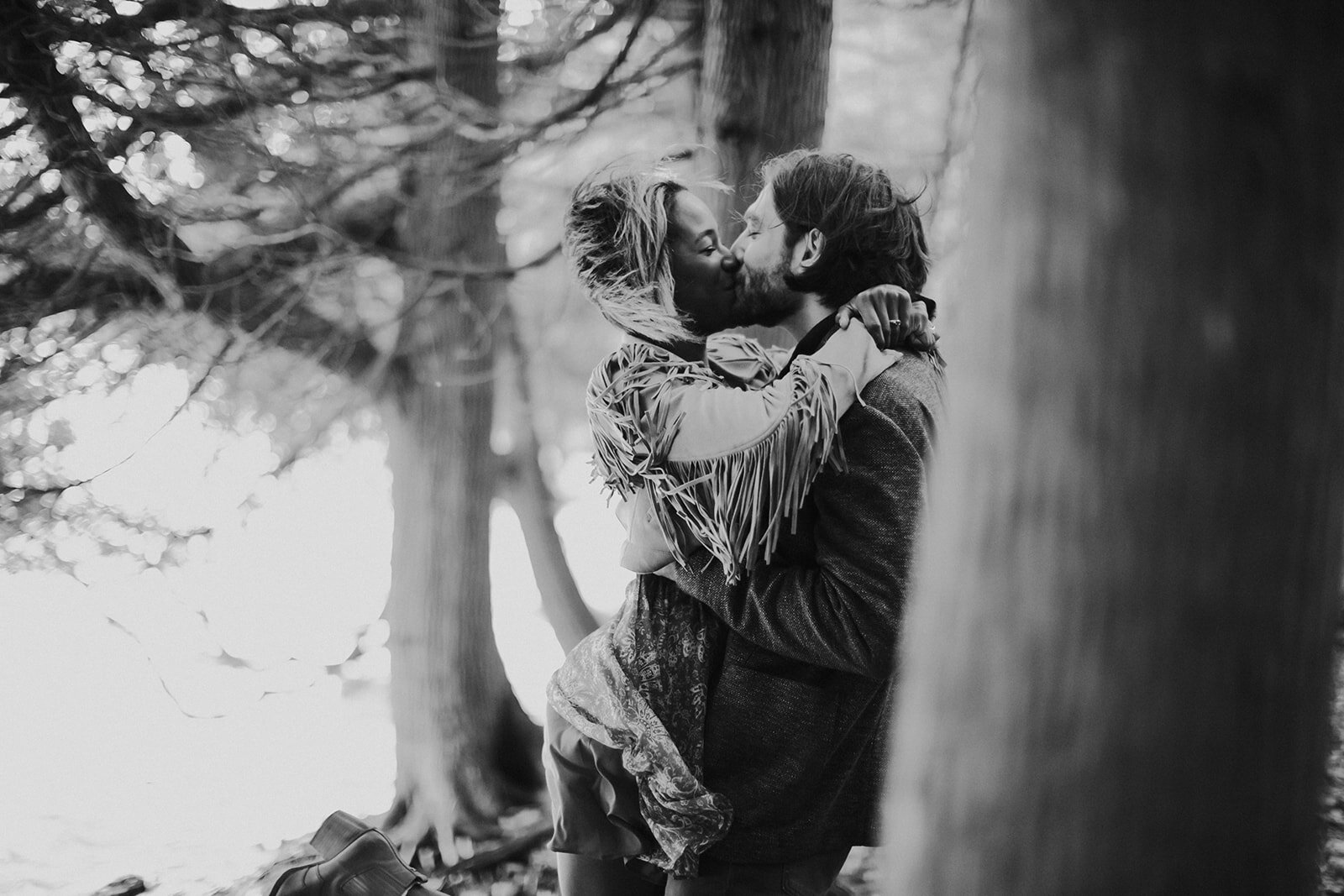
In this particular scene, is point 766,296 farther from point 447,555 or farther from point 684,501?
point 447,555

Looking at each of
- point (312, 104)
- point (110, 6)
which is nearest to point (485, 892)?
point (312, 104)

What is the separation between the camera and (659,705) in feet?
5.21

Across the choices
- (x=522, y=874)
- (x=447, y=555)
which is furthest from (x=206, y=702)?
(x=522, y=874)

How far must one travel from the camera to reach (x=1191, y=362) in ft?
2.32

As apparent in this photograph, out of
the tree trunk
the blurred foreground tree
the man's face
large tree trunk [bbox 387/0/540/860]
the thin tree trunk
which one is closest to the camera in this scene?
the man's face

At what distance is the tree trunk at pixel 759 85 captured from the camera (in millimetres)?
2479

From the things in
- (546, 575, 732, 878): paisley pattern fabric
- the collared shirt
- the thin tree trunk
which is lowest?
the thin tree trunk

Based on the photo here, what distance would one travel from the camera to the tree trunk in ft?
8.13

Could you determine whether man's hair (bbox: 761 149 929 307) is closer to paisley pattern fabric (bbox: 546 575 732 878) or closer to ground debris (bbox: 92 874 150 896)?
paisley pattern fabric (bbox: 546 575 732 878)

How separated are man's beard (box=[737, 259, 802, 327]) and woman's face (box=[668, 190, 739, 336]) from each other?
0.02 meters

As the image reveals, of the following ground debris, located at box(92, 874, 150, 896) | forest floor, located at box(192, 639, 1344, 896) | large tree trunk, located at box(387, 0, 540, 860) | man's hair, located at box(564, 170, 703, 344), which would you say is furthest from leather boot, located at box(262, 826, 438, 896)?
ground debris, located at box(92, 874, 150, 896)

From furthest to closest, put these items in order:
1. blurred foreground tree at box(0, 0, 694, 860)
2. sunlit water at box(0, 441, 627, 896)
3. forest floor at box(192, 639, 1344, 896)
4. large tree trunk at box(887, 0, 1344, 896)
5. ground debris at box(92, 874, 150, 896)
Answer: sunlit water at box(0, 441, 627, 896), forest floor at box(192, 639, 1344, 896), ground debris at box(92, 874, 150, 896), blurred foreground tree at box(0, 0, 694, 860), large tree trunk at box(887, 0, 1344, 896)

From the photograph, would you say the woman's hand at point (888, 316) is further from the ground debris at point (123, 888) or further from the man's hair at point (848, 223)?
the ground debris at point (123, 888)

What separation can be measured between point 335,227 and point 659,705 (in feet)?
7.70
